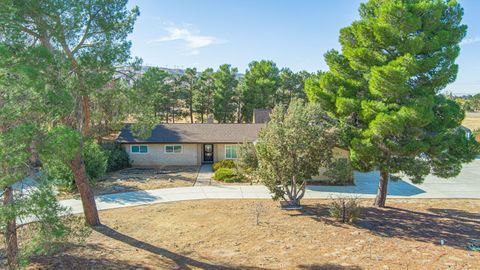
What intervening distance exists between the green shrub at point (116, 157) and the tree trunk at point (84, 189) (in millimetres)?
10863

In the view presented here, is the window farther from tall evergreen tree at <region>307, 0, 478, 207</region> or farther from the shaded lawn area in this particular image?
tall evergreen tree at <region>307, 0, 478, 207</region>

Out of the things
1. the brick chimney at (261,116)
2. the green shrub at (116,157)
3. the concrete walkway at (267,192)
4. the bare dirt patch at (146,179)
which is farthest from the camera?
the brick chimney at (261,116)

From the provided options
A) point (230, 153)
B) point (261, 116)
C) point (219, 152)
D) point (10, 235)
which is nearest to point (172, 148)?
point (219, 152)

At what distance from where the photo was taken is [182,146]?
25.8 metres

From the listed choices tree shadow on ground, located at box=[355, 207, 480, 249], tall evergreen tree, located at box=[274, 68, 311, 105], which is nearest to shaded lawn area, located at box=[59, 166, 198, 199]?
tree shadow on ground, located at box=[355, 207, 480, 249]

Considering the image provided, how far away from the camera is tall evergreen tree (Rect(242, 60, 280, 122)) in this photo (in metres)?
39.3

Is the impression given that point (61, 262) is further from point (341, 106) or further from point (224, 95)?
point (224, 95)

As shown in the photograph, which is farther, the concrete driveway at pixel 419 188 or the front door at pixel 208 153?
the front door at pixel 208 153

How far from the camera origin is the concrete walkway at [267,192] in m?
16.5

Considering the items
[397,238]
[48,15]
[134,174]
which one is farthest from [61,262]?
[134,174]

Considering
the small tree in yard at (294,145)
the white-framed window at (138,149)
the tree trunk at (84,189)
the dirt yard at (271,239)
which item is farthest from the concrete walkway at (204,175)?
the tree trunk at (84,189)

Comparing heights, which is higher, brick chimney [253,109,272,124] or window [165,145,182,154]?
brick chimney [253,109,272,124]

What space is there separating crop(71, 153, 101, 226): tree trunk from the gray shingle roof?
12.7m

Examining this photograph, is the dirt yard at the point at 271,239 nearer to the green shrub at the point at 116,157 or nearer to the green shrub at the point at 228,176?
the green shrub at the point at 228,176
